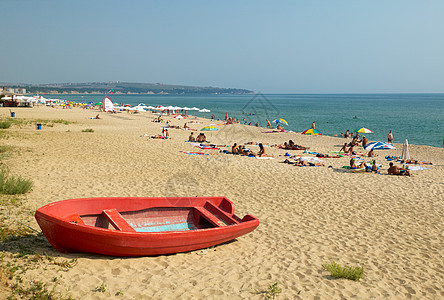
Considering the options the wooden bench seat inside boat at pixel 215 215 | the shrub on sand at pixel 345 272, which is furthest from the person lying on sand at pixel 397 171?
the shrub on sand at pixel 345 272

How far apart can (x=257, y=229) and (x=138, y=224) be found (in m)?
2.80

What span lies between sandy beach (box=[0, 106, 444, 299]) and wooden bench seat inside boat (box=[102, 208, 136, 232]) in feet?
1.96

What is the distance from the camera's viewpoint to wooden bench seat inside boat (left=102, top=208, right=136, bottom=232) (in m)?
6.58

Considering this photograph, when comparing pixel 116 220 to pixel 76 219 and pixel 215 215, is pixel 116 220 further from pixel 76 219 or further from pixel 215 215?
pixel 215 215

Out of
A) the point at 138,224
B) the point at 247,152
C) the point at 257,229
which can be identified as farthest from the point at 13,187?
the point at 247,152

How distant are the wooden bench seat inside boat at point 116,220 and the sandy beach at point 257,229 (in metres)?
0.60

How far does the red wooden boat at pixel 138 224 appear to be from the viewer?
19.2 ft

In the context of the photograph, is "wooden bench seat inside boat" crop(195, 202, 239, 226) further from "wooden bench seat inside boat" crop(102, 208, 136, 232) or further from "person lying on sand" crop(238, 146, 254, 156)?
"person lying on sand" crop(238, 146, 254, 156)

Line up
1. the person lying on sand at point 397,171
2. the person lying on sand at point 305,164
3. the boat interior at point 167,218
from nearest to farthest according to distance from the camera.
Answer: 1. the boat interior at point 167,218
2. the person lying on sand at point 397,171
3. the person lying on sand at point 305,164

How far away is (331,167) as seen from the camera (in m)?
17.1

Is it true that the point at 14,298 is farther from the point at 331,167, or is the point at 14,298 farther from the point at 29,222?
the point at 331,167

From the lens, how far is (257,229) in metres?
8.36

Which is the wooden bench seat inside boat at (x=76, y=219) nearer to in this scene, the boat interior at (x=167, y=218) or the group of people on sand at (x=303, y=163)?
the boat interior at (x=167, y=218)

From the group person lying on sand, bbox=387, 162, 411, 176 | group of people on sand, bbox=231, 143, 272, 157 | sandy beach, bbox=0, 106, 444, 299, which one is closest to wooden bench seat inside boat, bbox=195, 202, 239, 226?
sandy beach, bbox=0, 106, 444, 299
